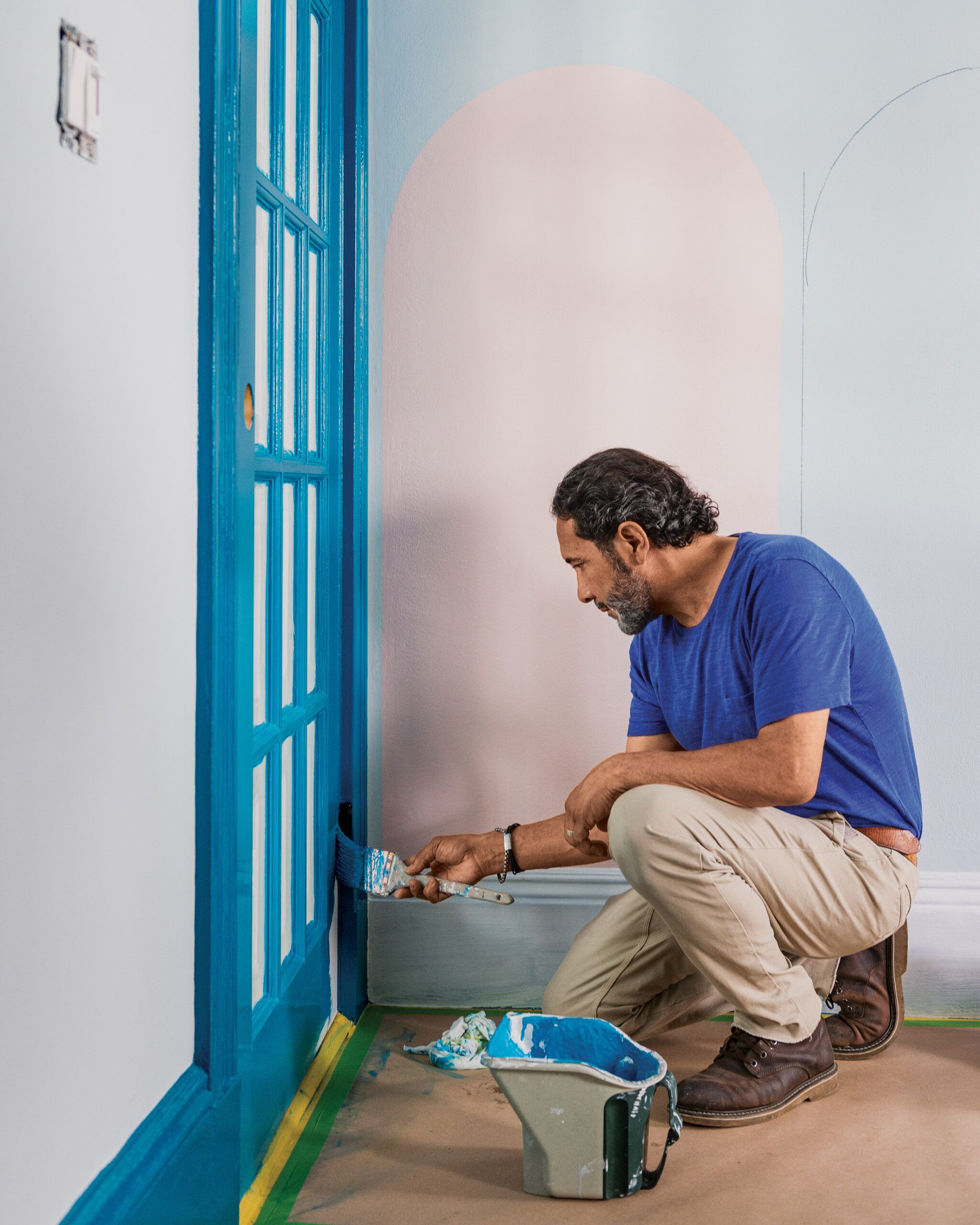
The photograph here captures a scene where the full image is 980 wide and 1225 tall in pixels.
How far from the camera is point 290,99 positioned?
175cm

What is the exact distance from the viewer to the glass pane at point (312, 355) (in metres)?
1.89

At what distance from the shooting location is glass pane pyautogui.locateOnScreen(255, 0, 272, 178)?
155 cm

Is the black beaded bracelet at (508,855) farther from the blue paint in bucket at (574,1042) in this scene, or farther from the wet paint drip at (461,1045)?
the blue paint in bucket at (574,1042)

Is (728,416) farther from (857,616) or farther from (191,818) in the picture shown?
(191,818)

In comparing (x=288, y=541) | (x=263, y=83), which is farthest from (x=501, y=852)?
(x=263, y=83)

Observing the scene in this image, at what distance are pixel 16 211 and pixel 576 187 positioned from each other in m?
1.52

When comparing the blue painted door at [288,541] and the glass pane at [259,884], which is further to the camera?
the glass pane at [259,884]

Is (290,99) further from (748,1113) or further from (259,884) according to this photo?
(748,1113)

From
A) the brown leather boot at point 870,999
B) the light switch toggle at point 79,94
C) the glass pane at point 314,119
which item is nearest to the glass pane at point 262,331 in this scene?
the glass pane at point 314,119

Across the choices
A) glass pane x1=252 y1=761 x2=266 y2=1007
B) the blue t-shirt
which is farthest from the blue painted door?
the blue t-shirt

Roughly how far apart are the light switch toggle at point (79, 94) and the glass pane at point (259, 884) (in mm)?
854

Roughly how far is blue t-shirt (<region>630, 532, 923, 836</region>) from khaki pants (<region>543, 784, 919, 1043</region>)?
89 millimetres

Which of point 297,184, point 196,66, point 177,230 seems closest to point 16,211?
point 177,230

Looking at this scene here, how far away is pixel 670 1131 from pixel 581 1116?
0.51ft
